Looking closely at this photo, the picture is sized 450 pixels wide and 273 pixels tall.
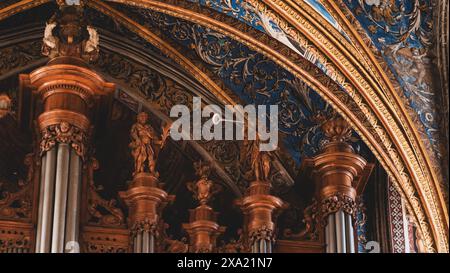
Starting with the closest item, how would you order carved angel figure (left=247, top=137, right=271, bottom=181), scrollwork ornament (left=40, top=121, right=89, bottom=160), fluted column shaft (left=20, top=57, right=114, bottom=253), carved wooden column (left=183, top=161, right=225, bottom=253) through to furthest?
fluted column shaft (left=20, top=57, right=114, bottom=253) < scrollwork ornament (left=40, top=121, right=89, bottom=160) < carved wooden column (left=183, top=161, right=225, bottom=253) < carved angel figure (left=247, top=137, right=271, bottom=181)

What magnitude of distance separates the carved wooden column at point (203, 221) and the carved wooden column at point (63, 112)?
3.64 feet

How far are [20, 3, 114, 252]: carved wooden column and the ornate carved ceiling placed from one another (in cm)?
56

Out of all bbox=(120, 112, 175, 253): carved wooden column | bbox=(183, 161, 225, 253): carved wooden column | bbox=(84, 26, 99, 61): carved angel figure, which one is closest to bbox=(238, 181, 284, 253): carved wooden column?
bbox=(183, 161, 225, 253): carved wooden column

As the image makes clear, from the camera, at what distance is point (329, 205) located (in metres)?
16.0

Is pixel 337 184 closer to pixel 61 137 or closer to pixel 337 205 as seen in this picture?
pixel 337 205

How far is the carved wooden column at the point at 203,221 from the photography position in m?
15.8

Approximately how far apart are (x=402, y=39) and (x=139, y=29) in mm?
2575

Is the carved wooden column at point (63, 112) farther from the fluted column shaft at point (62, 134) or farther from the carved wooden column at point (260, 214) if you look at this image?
the carved wooden column at point (260, 214)

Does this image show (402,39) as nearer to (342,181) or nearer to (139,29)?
(342,181)

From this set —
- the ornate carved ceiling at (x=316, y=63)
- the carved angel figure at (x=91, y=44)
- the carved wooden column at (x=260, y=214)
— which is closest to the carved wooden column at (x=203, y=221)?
the carved wooden column at (x=260, y=214)

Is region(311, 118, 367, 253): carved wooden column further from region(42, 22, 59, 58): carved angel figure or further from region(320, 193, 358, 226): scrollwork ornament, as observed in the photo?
region(42, 22, 59, 58): carved angel figure

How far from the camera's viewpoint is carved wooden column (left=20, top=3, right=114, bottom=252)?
15.0 meters
